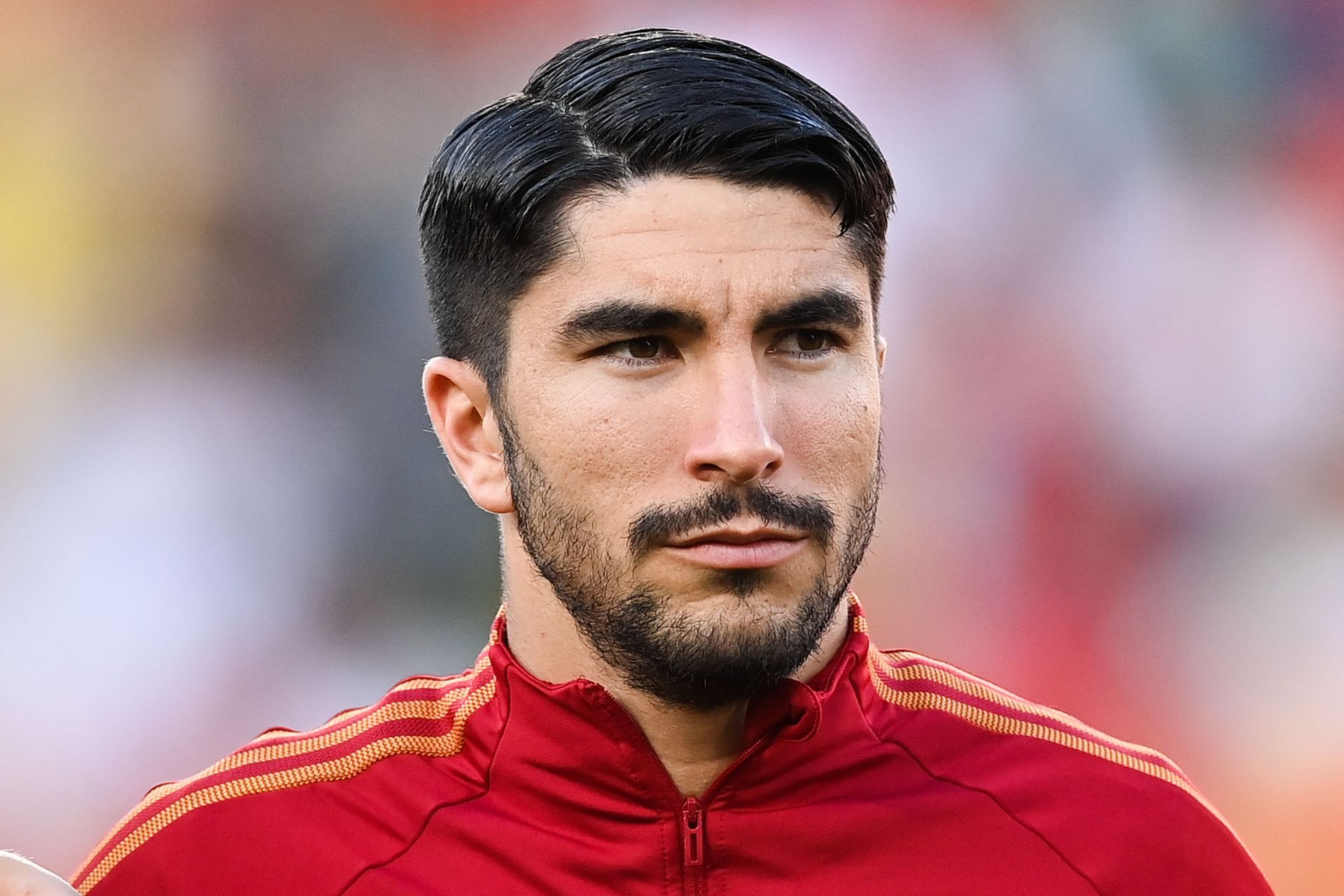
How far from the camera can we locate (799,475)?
194cm

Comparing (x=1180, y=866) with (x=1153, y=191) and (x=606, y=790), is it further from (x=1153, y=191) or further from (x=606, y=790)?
(x=1153, y=191)

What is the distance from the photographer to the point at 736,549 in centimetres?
190

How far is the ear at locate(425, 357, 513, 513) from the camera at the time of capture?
217 centimetres

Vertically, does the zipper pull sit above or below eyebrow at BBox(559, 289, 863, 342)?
below

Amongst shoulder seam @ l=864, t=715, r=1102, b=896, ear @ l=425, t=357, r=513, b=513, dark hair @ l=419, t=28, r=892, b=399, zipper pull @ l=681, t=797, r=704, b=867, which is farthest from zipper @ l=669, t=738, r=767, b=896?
dark hair @ l=419, t=28, r=892, b=399

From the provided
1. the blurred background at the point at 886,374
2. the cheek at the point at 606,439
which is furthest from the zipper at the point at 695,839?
the blurred background at the point at 886,374

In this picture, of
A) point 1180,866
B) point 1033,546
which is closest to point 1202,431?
point 1033,546

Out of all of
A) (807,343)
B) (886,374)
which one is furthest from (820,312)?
(886,374)

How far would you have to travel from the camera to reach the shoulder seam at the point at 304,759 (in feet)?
7.15

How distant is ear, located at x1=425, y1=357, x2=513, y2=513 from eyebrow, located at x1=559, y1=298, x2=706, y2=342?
25 centimetres

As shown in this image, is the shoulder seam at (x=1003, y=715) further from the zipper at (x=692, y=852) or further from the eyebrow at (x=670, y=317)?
the eyebrow at (x=670, y=317)

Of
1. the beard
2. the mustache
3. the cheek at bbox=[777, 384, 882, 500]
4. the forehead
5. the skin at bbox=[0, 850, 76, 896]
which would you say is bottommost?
the skin at bbox=[0, 850, 76, 896]

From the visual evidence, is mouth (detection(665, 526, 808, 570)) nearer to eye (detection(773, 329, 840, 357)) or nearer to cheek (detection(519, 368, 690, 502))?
cheek (detection(519, 368, 690, 502))

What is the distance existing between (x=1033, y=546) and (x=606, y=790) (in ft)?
10.2
